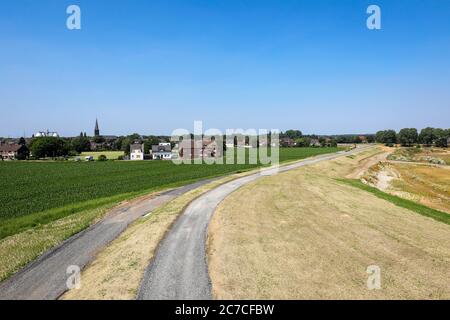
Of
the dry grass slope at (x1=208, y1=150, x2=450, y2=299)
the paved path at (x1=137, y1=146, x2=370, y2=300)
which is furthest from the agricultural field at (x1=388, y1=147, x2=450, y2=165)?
the paved path at (x1=137, y1=146, x2=370, y2=300)

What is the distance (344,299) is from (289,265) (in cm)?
319

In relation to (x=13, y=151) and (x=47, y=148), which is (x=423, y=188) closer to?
(x=47, y=148)

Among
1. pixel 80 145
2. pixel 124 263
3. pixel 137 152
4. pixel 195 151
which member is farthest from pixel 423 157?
pixel 80 145

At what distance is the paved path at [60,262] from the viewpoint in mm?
12344

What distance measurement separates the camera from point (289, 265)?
46.3 feet

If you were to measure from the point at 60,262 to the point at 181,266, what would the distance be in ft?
20.7

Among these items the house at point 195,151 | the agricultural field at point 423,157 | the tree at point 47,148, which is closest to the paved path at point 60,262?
the house at point 195,151

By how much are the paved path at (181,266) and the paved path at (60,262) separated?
3613 mm

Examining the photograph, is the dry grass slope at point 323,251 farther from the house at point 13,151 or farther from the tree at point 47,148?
the house at point 13,151

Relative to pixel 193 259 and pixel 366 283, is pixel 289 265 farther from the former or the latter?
pixel 193 259

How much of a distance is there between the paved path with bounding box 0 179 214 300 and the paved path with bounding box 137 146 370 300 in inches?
142

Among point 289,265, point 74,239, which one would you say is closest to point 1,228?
point 74,239

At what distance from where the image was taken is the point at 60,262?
1516 centimetres
